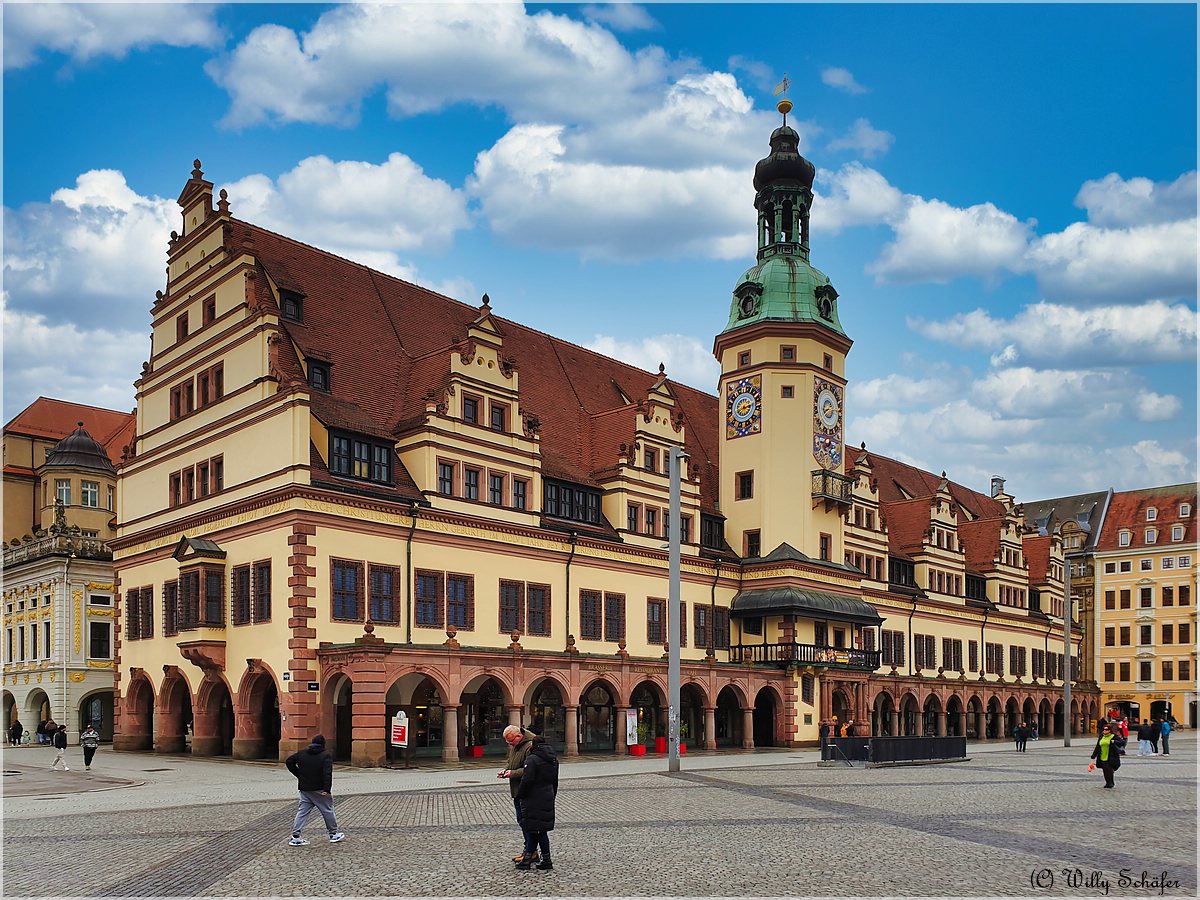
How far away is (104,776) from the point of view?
36.3m

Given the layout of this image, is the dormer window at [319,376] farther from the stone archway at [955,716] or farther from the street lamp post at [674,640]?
the stone archway at [955,716]

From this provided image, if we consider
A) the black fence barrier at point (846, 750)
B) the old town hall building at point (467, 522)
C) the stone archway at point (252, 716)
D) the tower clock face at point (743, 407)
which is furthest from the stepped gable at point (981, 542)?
the stone archway at point (252, 716)

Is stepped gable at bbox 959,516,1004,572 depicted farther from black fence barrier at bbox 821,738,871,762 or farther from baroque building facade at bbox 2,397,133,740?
baroque building facade at bbox 2,397,133,740

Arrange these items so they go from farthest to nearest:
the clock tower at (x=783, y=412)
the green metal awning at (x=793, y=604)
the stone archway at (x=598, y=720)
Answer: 1. the clock tower at (x=783, y=412)
2. the green metal awning at (x=793, y=604)
3. the stone archway at (x=598, y=720)

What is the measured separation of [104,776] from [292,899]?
24.6 m

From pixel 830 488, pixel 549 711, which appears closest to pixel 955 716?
pixel 830 488

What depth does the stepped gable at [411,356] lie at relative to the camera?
4806 centimetres

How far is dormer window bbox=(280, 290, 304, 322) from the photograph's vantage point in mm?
47031

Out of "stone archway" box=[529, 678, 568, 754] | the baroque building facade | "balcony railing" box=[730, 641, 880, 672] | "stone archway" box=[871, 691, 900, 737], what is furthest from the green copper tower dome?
the baroque building facade

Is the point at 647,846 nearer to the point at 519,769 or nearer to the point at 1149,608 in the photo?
the point at 519,769

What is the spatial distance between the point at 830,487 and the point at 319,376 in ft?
93.0

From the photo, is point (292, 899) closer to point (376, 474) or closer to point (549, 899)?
point (549, 899)

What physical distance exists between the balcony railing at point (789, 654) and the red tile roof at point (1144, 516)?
60.1 meters

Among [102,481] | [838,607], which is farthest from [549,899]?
[102,481]
